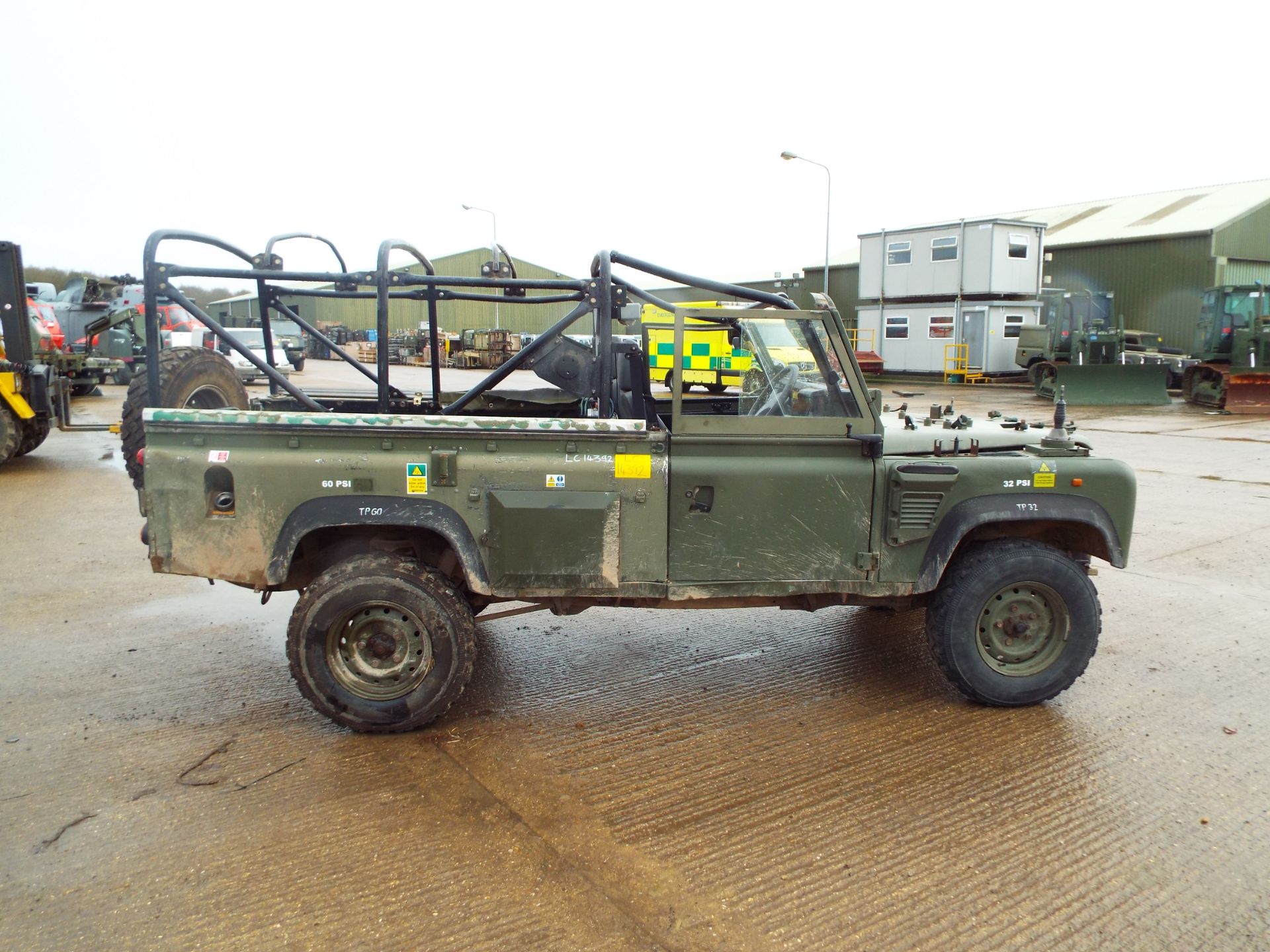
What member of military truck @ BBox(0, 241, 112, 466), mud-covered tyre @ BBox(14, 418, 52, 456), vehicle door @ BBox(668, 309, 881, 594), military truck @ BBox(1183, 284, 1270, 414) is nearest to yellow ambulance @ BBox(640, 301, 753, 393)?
vehicle door @ BBox(668, 309, 881, 594)

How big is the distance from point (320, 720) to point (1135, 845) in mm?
3297

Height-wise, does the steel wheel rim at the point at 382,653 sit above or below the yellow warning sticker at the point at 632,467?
below

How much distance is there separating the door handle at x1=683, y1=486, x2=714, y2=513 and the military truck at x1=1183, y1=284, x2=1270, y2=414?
784 inches

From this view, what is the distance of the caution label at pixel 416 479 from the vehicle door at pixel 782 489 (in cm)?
105

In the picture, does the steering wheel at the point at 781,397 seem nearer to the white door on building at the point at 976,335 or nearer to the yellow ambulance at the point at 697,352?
the yellow ambulance at the point at 697,352

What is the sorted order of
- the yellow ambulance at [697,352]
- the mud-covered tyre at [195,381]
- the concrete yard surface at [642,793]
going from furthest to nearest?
the mud-covered tyre at [195,381] < the yellow ambulance at [697,352] < the concrete yard surface at [642,793]

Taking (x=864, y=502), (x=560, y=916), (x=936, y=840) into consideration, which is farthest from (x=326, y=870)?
(x=864, y=502)

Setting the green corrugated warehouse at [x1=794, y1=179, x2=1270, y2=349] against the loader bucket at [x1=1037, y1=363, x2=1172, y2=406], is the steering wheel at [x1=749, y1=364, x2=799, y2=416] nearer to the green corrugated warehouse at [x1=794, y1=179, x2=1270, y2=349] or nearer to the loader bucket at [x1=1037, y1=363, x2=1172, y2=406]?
the loader bucket at [x1=1037, y1=363, x2=1172, y2=406]

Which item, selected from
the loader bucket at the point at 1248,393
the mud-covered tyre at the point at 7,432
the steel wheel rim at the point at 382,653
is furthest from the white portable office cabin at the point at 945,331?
the steel wheel rim at the point at 382,653

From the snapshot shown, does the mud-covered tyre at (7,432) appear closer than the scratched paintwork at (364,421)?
No

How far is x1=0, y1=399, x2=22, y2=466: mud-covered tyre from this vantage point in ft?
35.2

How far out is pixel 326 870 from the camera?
302 cm

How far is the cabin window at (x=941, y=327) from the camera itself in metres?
28.5

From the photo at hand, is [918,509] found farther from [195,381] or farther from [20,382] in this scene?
[20,382]
